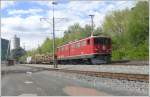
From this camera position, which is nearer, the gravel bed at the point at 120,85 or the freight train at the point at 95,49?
the gravel bed at the point at 120,85

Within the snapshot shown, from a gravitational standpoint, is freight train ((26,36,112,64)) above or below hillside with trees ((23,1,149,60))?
below

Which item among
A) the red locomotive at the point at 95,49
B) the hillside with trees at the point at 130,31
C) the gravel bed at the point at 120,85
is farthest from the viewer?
the hillside with trees at the point at 130,31

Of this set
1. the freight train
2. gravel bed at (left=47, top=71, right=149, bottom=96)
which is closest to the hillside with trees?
the freight train

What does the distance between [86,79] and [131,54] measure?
31.5 metres

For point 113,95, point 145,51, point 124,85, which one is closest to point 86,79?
point 124,85

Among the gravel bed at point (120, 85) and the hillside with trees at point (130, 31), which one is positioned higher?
the hillside with trees at point (130, 31)

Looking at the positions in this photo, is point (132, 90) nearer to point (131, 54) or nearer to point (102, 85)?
point (102, 85)

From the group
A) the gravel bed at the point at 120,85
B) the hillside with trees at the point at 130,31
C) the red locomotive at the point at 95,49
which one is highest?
the hillside with trees at the point at 130,31

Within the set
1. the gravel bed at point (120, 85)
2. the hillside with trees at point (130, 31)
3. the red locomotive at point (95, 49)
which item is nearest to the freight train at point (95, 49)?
the red locomotive at point (95, 49)

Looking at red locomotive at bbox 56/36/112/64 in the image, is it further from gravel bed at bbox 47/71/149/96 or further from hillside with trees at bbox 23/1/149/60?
gravel bed at bbox 47/71/149/96

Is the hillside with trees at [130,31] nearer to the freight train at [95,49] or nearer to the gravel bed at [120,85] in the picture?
the freight train at [95,49]

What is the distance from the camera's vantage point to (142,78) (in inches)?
834

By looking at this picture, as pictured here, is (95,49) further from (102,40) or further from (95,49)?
(102,40)

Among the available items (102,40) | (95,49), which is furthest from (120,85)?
(102,40)
